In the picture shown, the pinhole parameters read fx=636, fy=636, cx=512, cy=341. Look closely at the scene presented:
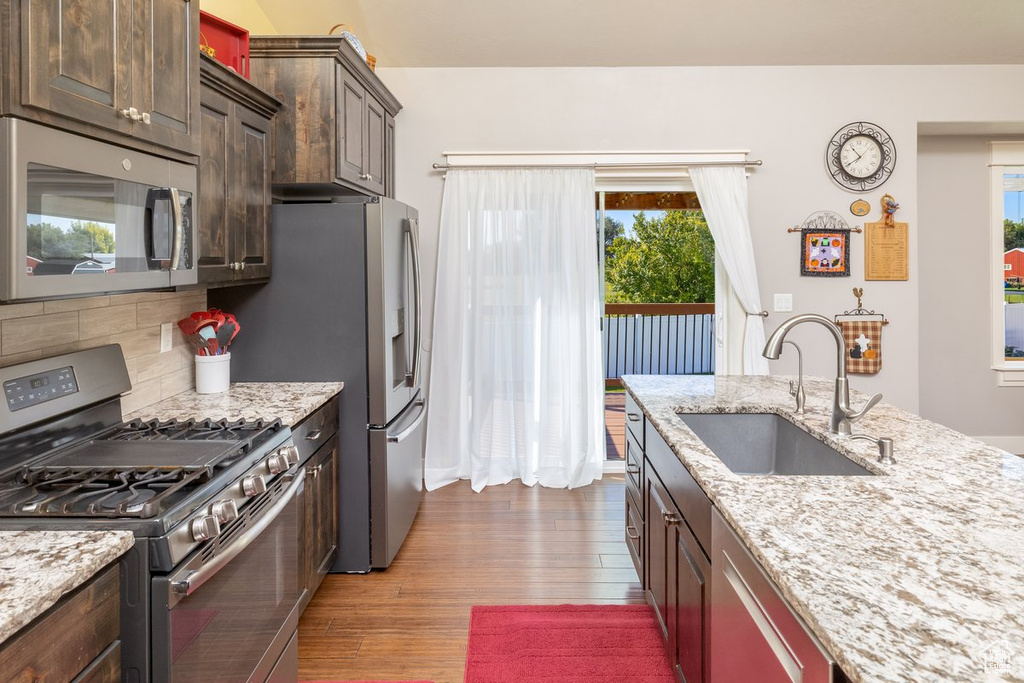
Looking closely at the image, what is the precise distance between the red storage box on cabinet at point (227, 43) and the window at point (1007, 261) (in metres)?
4.78

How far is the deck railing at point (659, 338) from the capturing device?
14.9ft

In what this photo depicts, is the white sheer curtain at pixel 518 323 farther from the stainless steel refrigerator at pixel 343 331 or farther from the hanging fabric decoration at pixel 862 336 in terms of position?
the hanging fabric decoration at pixel 862 336

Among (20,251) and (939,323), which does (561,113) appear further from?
(20,251)

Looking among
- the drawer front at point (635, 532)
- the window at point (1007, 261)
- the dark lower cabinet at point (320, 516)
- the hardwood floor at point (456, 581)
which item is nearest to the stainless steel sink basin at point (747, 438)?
the drawer front at point (635, 532)

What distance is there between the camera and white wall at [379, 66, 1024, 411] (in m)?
4.03

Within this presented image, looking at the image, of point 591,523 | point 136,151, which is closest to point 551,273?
point 591,523

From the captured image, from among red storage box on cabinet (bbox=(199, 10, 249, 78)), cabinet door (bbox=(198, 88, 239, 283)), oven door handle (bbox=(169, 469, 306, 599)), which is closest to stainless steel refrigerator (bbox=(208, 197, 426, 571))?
cabinet door (bbox=(198, 88, 239, 283))

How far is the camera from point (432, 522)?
3445mm

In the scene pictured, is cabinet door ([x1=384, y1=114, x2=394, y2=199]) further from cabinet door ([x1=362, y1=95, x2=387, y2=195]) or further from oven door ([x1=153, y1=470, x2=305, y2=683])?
oven door ([x1=153, y1=470, x2=305, y2=683])

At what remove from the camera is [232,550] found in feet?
4.91

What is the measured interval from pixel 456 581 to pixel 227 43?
2416 millimetres

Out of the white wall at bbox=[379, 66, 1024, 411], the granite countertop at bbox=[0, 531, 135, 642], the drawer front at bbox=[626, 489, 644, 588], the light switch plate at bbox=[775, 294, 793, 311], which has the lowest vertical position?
the drawer front at bbox=[626, 489, 644, 588]

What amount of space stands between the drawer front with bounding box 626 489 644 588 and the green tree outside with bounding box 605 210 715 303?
78.8 inches

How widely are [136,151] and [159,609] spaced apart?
1.11 m
